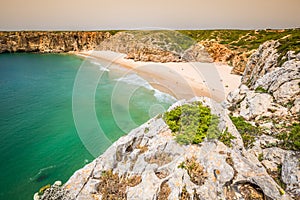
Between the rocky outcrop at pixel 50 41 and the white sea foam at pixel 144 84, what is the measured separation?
46.6m

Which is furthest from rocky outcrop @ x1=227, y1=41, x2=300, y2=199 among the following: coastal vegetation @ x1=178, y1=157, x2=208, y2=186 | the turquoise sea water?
the turquoise sea water

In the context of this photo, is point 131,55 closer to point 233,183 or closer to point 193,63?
point 193,63

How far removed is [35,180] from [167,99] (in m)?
17.8

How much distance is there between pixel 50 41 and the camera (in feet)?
259

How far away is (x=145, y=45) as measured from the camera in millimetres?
50281

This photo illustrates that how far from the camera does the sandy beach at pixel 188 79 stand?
25.4m

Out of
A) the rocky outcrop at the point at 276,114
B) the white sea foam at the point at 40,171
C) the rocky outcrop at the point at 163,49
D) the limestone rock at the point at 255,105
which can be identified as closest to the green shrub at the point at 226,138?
the rocky outcrop at the point at 276,114

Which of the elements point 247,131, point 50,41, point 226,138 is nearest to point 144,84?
point 247,131

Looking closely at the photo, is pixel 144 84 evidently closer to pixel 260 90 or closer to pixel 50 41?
pixel 260 90

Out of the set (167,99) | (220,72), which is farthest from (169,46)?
(167,99)

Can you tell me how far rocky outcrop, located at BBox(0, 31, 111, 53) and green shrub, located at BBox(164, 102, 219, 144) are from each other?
245 ft

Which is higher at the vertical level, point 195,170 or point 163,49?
point 163,49

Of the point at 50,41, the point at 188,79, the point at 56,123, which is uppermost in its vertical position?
the point at 50,41

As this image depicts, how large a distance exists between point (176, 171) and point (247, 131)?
5.99 meters
